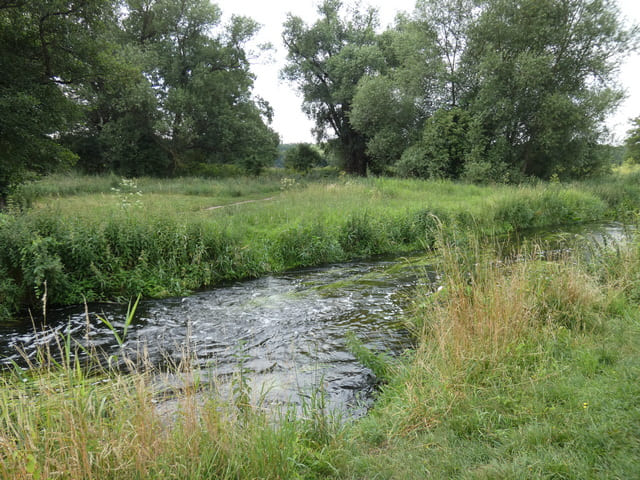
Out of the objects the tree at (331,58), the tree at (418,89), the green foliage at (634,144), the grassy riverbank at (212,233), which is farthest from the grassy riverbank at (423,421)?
the green foliage at (634,144)

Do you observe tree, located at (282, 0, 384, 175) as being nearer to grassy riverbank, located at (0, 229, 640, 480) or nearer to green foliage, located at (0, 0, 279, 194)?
green foliage, located at (0, 0, 279, 194)

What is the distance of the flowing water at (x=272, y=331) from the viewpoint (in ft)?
16.2

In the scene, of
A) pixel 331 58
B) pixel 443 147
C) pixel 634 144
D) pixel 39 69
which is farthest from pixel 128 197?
pixel 634 144

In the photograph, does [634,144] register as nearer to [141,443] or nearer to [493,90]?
[493,90]

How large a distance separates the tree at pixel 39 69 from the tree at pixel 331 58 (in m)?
24.8

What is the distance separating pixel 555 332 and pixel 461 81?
28.1m

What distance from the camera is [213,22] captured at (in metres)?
33.4

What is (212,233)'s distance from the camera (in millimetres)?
10672

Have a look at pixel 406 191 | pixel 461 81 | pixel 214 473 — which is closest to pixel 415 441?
pixel 214 473

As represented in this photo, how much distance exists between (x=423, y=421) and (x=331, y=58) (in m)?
37.4

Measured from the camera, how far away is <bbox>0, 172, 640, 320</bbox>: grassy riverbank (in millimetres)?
8117

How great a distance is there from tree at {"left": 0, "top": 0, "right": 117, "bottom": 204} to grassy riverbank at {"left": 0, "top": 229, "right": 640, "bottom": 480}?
1219 centimetres

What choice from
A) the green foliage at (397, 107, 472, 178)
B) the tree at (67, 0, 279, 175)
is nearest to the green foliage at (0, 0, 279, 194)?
the tree at (67, 0, 279, 175)

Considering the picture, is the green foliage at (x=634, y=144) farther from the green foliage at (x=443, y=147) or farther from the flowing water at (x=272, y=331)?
the flowing water at (x=272, y=331)
